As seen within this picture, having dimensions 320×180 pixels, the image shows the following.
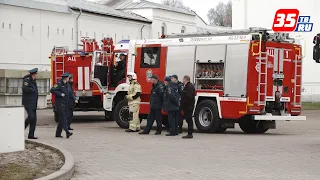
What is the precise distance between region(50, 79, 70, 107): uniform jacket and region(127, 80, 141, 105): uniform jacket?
2.63m

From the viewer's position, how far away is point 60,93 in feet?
54.4

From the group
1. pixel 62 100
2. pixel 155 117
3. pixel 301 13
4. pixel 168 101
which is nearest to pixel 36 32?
pixel 155 117

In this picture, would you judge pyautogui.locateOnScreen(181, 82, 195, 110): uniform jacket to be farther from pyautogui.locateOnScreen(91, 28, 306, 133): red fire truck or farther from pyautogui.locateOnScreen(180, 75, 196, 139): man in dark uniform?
pyautogui.locateOnScreen(91, 28, 306, 133): red fire truck

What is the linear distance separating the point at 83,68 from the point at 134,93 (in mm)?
6163

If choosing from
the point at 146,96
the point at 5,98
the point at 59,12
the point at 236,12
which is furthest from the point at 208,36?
the point at 236,12

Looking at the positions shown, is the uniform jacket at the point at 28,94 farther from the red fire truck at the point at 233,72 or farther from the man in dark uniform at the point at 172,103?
the red fire truck at the point at 233,72

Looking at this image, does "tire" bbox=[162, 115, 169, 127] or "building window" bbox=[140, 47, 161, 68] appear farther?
"tire" bbox=[162, 115, 169, 127]

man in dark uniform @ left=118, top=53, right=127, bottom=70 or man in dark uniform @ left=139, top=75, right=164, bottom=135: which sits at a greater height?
man in dark uniform @ left=118, top=53, right=127, bottom=70

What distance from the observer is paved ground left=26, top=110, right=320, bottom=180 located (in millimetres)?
10805

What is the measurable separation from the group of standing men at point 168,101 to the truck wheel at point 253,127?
7.49 ft

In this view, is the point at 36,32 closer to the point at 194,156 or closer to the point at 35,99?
the point at 35,99

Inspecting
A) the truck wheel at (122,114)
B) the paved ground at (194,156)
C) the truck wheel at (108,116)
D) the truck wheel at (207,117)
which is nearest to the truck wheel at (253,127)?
the truck wheel at (207,117)

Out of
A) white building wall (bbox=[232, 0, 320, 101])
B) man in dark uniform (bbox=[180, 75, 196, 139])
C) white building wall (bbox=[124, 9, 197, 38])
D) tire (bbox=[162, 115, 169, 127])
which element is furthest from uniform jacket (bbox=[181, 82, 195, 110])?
white building wall (bbox=[232, 0, 320, 101])

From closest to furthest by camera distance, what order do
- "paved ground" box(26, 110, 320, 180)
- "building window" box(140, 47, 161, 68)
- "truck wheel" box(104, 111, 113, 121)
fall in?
1. "paved ground" box(26, 110, 320, 180)
2. "building window" box(140, 47, 161, 68)
3. "truck wheel" box(104, 111, 113, 121)
